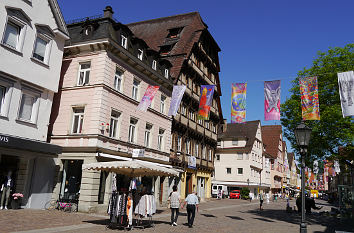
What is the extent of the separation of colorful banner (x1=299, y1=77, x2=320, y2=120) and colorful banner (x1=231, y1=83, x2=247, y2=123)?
3.23 metres

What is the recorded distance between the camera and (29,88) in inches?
656

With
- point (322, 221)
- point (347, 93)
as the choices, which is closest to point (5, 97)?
point (347, 93)

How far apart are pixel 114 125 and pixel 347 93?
13459 millimetres

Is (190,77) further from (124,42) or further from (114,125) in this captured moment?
(114,125)

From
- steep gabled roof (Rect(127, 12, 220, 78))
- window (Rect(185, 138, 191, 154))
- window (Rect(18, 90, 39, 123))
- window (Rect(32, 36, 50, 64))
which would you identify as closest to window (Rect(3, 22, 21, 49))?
window (Rect(32, 36, 50, 64))

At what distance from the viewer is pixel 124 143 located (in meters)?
20.6

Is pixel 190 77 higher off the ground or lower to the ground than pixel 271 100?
higher

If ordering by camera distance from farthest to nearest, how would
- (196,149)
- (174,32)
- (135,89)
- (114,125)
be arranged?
(174,32) < (196,149) < (135,89) < (114,125)

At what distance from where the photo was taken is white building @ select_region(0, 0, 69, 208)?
15.3 m

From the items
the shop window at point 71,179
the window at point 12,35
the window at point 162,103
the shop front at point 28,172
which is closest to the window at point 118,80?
the shop window at point 71,179

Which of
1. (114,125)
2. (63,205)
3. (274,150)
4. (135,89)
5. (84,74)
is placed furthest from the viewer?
(274,150)

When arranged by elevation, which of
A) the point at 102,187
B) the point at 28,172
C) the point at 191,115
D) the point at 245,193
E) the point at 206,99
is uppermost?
the point at 191,115

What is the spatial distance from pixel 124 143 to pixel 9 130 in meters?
7.20

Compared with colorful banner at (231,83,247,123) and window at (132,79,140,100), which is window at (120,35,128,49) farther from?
colorful banner at (231,83,247,123)
